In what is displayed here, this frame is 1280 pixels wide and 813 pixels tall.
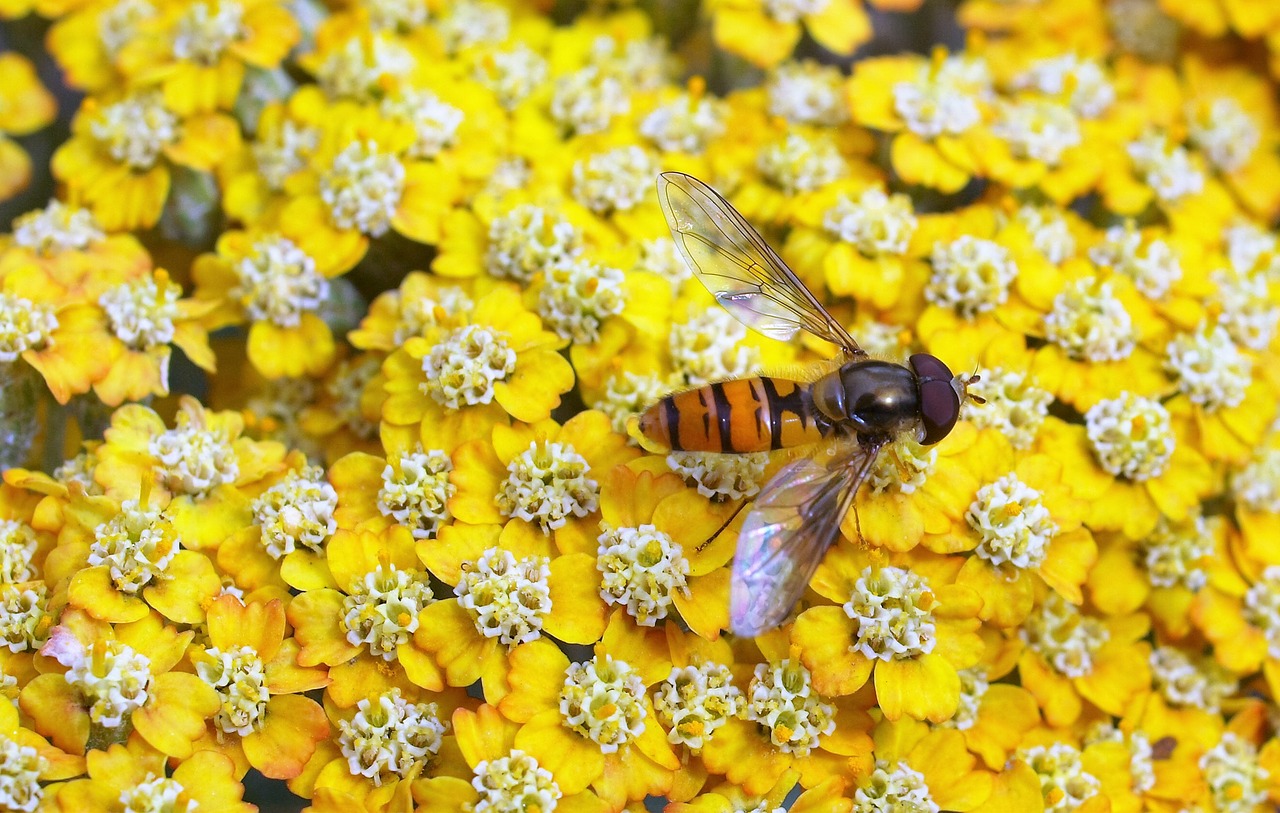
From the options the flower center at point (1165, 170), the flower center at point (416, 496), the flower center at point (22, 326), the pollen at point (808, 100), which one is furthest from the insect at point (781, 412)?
the flower center at point (22, 326)

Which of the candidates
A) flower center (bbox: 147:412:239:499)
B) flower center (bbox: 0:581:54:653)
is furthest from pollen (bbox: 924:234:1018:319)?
flower center (bbox: 0:581:54:653)

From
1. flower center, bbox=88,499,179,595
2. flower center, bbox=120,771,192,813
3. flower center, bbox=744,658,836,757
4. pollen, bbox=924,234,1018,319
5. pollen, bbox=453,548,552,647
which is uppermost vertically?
pollen, bbox=924,234,1018,319

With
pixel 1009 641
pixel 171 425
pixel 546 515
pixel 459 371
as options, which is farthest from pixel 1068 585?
pixel 171 425

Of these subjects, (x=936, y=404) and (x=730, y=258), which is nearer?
(x=936, y=404)

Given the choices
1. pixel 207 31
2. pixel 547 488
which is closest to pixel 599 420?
pixel 547 488

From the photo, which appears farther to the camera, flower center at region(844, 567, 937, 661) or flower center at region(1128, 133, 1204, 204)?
flower center at region(1128, 133, 1204, 204)

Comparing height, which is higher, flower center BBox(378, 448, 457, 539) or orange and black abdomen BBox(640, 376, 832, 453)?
orange and black abdomen BBox(640, 376, 832, 453)

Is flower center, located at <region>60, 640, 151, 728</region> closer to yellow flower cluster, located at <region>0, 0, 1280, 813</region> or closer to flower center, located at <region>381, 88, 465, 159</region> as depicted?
yellow flower cluster, located at <region>0, 0, 1280, 813</region>

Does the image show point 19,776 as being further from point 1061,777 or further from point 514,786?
point 1061,777

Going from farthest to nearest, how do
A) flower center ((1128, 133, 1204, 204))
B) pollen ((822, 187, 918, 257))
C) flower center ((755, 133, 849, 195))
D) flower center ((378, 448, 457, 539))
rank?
flower center ((1128, 133, 1204, 204))
flower center ((755, 133, 849, 195))
pollen ((822, 187, 918, 257))
flower center ((378, 448, 457, 539))
